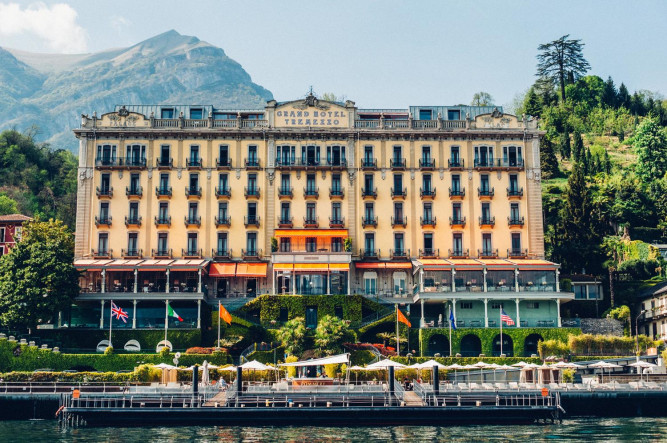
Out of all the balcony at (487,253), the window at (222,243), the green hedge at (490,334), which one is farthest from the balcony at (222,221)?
the balcony at (487,253)

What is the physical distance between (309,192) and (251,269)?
9.51 metres

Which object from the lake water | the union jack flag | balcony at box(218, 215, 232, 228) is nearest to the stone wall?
the lake water

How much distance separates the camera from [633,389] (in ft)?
191

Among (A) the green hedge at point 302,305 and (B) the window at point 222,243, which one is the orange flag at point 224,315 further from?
→ (B) the window at point 222,243

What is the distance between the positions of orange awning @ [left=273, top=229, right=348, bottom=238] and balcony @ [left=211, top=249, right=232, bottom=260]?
4679 mm

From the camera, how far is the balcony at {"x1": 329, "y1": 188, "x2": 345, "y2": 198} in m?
82.6

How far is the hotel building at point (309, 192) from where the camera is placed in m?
81.2

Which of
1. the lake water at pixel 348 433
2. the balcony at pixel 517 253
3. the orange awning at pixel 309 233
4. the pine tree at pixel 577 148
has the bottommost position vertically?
the lake water at pixel 348 433

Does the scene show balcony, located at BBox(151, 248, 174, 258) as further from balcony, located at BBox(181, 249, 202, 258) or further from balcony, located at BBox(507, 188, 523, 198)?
balcony, located at BBox(507, 188, 523, 198)

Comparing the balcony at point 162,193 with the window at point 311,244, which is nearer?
the window at point 311,244

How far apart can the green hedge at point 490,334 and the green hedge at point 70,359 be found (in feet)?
56.3

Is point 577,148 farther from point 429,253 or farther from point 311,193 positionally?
point 311,193

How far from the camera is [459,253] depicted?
269 feet

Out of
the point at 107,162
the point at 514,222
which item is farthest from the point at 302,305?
the point at 107,162
